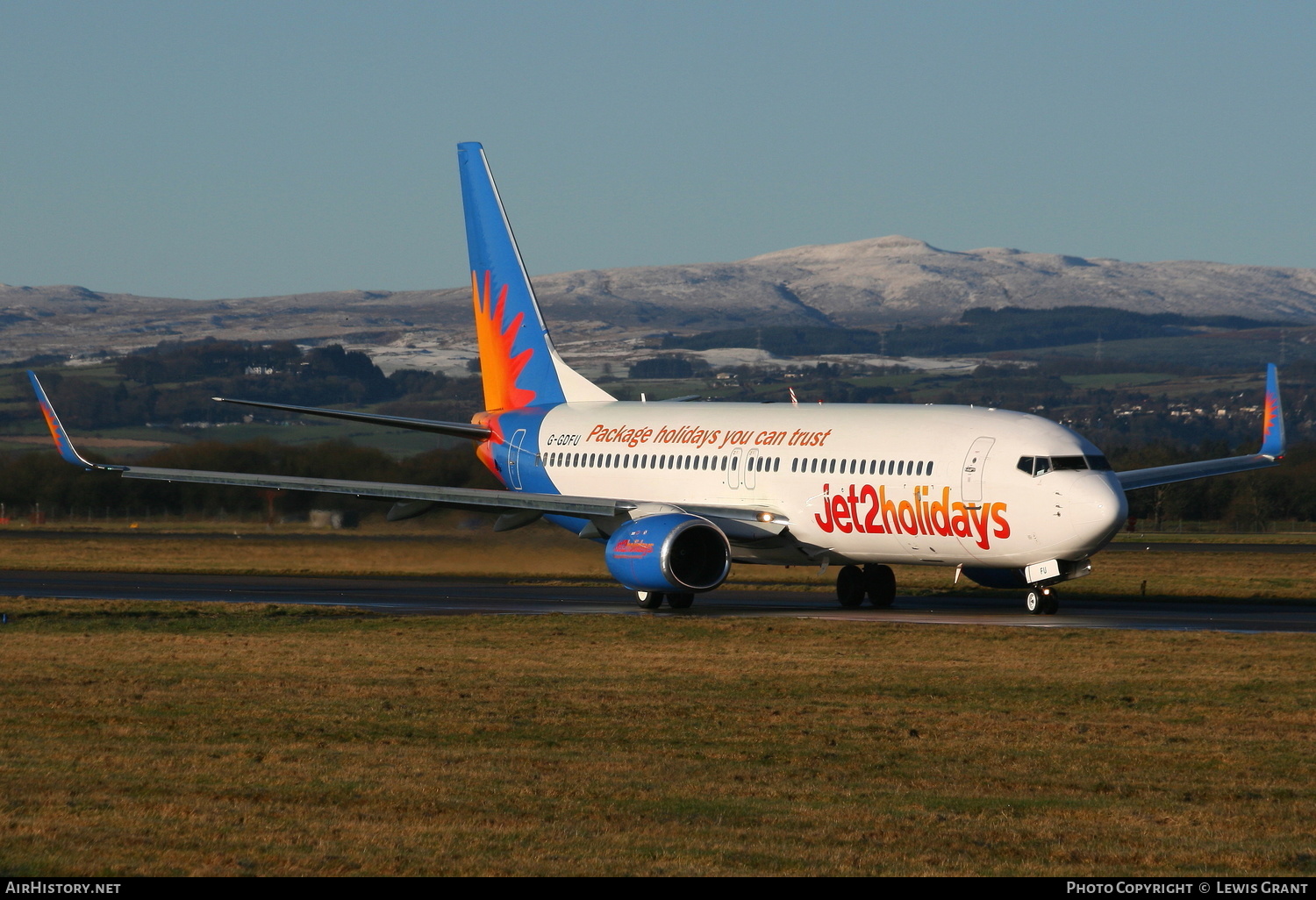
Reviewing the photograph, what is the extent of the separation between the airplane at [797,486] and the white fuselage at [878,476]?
35mm

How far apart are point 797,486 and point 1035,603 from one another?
16.5ft

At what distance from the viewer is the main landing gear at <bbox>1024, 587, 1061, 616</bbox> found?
30891 millimetres

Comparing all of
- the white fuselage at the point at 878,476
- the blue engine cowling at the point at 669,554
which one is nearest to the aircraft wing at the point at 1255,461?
the white fuselage at the point at 878,476

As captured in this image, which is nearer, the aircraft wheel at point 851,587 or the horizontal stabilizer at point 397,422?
the aircraft wheel at point 851,587

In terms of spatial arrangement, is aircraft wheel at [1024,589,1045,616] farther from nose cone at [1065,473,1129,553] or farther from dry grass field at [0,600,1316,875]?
dry grass field at [0,600,1316,875]

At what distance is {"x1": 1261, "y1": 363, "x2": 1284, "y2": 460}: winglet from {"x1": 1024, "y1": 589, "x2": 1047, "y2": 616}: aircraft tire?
7.62 m

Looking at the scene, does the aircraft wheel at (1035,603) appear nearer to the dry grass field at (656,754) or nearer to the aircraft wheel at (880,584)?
the aircraft wheel at (880,584)

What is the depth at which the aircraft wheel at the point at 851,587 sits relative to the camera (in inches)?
1344

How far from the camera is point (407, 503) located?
35875mm

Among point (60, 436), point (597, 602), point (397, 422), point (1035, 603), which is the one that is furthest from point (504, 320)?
point (1035, 603)

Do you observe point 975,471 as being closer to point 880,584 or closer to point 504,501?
point 880,584

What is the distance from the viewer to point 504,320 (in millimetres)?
42281

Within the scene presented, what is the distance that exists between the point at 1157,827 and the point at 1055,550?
59.2 feet

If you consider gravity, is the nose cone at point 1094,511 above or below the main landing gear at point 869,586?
above
